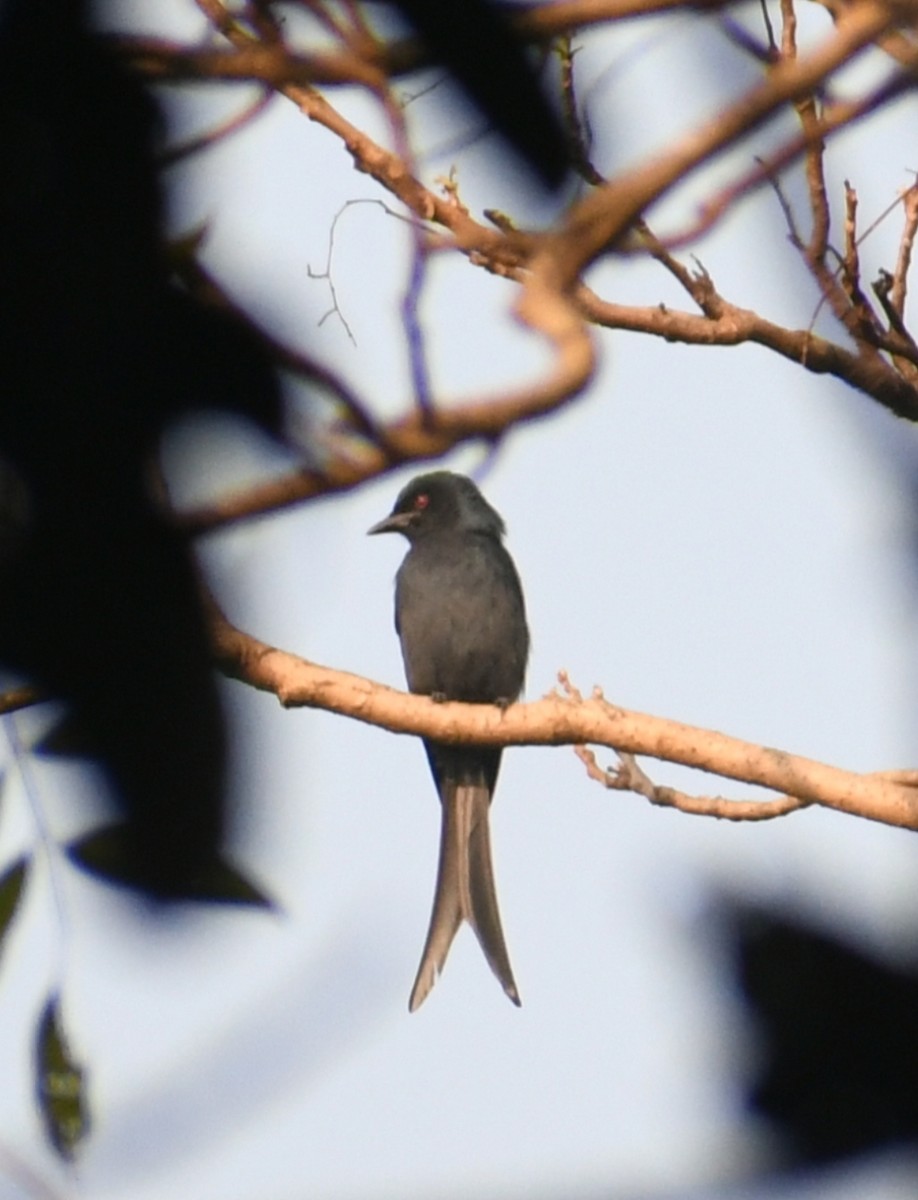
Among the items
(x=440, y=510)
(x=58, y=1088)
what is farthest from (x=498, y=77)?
(x=440, y=510)

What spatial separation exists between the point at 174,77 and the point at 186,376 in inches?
4.8

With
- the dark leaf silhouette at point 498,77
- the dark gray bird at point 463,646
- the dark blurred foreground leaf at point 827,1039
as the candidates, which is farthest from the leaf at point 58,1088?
the dark gray bird at point 463,646

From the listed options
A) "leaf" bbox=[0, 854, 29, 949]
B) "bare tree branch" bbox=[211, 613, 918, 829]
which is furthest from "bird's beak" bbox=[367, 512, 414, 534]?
"leaf" bbox=[0, 854, 29, 949]

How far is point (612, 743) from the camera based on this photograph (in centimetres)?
345

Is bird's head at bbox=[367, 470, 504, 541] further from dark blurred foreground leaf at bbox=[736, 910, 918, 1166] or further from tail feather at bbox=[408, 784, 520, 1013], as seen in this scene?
dark blurred foreground leaf at bbox=[736, 910, 918, 1166]

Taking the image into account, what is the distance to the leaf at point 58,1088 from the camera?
0.60 metres

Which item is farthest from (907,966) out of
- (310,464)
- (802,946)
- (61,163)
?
(61,163)

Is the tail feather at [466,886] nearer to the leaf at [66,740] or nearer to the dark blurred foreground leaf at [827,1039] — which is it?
the leaf at [66,740]

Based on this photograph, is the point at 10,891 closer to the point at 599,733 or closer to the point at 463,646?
the point at 599,733

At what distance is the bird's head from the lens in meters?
6.22

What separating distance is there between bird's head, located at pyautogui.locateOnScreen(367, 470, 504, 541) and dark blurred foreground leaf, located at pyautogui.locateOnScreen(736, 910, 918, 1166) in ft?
18.8

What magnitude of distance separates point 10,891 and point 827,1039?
1.61 feet

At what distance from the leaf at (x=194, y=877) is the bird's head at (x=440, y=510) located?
18.2ft

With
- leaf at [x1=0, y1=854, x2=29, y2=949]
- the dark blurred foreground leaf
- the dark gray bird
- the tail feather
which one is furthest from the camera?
the dark gray bird
